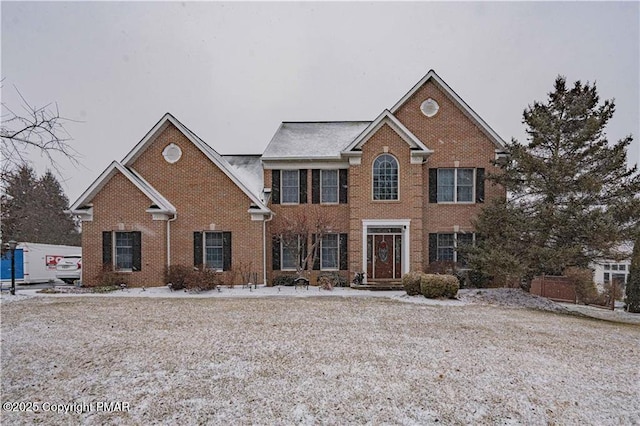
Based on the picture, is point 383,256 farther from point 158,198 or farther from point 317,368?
point 317,368

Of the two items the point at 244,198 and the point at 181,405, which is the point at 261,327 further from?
the point at 244,198

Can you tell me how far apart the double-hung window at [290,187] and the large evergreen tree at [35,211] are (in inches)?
348

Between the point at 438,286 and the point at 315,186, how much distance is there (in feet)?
23.9

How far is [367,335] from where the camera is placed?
8.34m

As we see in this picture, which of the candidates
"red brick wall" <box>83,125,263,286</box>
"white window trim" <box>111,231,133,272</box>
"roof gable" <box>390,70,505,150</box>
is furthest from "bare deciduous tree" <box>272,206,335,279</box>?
"white window trim" <box>111,231,133,272</box>

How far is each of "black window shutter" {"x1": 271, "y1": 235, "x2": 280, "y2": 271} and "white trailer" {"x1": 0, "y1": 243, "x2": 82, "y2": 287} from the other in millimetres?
13994

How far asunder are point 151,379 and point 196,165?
12363 mm

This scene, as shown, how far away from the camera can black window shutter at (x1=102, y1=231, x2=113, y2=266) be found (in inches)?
626

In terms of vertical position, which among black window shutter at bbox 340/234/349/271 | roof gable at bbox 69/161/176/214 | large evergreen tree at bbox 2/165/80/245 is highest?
roof gable at bbox 69/161/176/214

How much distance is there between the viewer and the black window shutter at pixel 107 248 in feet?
52.2

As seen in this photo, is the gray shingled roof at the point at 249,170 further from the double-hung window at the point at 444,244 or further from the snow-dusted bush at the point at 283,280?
the double-hung window at the point at 444,244

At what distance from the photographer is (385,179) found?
666 inches

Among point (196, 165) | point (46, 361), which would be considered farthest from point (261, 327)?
point (196, 165)

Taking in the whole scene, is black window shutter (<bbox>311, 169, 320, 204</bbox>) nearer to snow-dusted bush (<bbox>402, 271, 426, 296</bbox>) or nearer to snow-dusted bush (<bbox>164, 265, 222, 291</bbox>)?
snow-dusted bush (<bbox>164, 265, 222, 291</bbox>)
